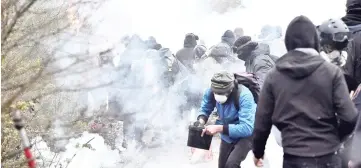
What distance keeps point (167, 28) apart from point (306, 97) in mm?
13196

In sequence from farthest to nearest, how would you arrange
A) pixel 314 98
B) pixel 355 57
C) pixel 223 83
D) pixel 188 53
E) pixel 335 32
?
pixel 188 53, pixel 223 83, pixel 355 57, pixel 335 32, pixel 314 98

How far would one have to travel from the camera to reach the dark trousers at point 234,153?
507cm

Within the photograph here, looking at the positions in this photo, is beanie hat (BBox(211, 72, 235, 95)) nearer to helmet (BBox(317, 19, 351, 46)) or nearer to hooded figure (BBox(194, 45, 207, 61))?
helmet (BBox(317, 19, 351, 46))

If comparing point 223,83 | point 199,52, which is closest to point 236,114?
point 223,83

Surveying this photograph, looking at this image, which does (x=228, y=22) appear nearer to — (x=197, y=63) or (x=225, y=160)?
(x=197, y=63)

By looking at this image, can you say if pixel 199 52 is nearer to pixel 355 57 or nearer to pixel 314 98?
pixel 355 57

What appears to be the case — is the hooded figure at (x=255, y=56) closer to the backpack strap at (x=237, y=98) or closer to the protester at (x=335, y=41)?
the backpack strap at (x=237, y=98)

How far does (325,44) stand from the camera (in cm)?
413

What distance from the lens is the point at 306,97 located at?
10.9ft

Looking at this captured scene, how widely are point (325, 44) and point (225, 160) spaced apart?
5.50 feet

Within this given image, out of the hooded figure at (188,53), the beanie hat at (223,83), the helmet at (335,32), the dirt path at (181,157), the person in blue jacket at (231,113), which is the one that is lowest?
the dirt path at (181,157)

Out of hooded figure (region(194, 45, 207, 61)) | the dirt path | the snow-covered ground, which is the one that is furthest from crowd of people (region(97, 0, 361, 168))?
hooded figure (region(194, 45, 207, 61))

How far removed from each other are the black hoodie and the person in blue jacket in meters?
1.42

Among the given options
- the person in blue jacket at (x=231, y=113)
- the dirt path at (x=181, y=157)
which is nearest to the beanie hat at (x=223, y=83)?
the person in blue jacket at (x=231, y=113)
